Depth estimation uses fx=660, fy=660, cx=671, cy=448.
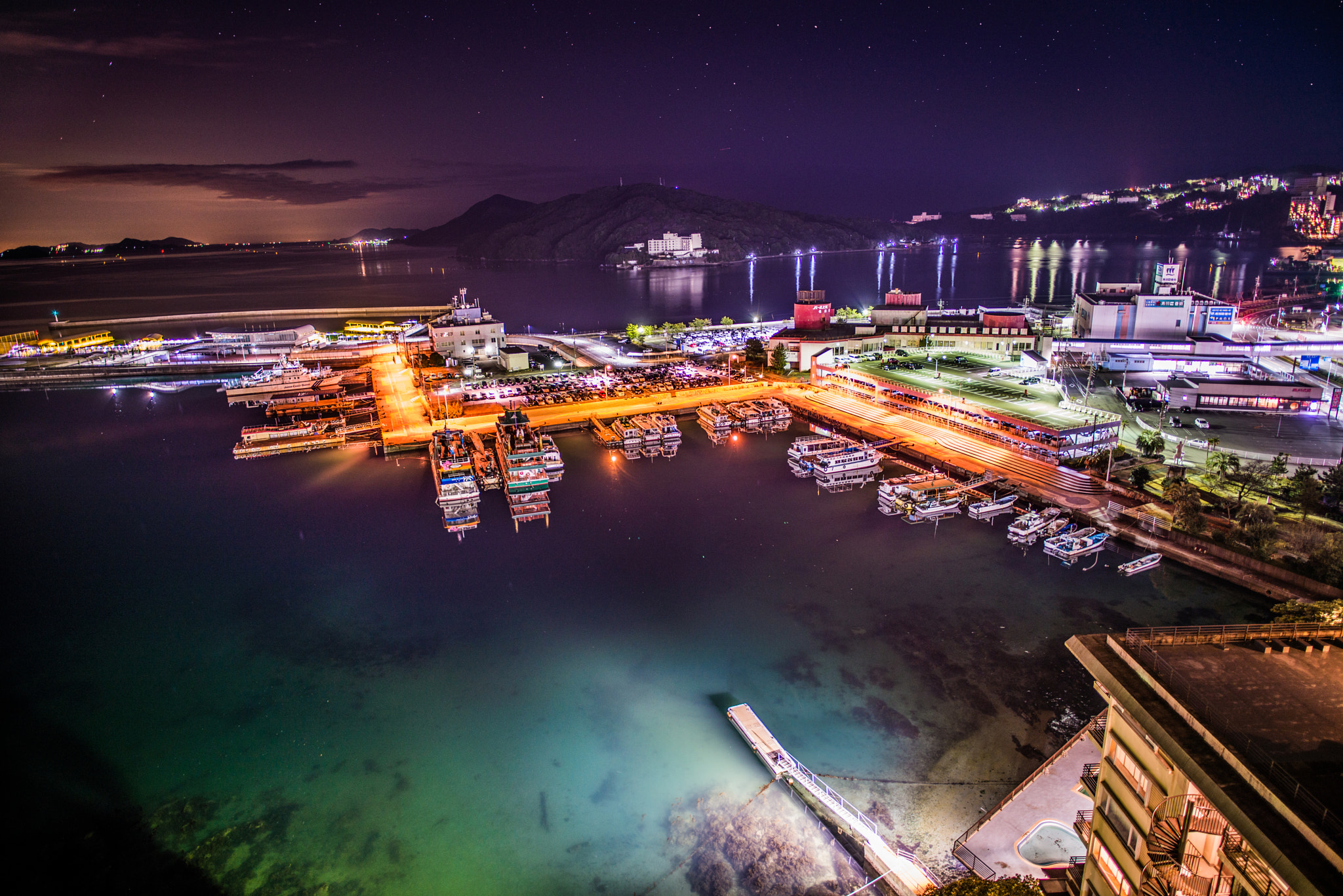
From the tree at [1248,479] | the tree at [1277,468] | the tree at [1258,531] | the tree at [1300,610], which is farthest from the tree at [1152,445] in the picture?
the tree at [1300,610]

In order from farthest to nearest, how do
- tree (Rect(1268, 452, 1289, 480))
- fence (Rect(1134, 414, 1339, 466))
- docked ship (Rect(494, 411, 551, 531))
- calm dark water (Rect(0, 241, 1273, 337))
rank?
1. calm dark water (Rect(0, 241, 1273, 337))
2. docked ship (Rect(494, 411, 551, 531))
3. fence (Rect(1134, 414, 1339, 466))
4. tree (Rect(1268, 452, 1289, 480))

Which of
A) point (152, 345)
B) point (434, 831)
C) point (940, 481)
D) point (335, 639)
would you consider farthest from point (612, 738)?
point (152, 345)

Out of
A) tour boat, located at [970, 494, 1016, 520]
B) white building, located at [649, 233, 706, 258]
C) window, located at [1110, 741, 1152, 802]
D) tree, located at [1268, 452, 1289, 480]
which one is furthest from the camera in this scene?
white building, located at [649, 233, 706, 258]

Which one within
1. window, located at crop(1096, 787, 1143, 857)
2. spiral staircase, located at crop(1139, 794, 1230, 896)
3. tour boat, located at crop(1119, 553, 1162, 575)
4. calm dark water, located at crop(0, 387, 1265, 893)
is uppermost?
spiral staircase, located at crop(1139, 794, 1230, 896)

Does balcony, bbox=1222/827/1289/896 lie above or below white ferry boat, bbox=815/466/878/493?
above

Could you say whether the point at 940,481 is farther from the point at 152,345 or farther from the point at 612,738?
the point at 152,345

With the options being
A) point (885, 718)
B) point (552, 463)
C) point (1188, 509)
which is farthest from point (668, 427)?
point (1188, 509)

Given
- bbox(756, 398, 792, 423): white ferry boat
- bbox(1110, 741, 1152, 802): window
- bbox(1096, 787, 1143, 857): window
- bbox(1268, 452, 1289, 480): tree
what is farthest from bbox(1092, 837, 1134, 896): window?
bbox(756, 398, 792, 423): white ferry boat

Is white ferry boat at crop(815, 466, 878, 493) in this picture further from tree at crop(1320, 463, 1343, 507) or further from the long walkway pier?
the long walkway pier
